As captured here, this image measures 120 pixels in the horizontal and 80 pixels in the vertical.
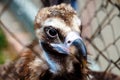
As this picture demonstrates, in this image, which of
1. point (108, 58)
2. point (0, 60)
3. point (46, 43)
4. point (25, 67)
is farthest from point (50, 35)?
point (0, 60)

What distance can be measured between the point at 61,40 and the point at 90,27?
1467 millimetres

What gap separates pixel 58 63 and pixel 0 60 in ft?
4.55

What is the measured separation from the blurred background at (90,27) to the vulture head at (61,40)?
784 millimetres

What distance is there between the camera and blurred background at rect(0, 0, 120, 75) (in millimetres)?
3973

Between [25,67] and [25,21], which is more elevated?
[25,21]

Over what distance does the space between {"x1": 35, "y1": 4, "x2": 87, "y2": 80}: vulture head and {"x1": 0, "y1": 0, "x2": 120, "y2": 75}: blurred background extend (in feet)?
2.57

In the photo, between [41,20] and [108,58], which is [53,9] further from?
[108,58]

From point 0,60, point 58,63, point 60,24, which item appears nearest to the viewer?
point 60,24

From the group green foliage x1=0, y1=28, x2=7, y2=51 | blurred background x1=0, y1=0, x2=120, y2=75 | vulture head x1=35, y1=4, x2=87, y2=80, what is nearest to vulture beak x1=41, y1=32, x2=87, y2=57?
vulture head x1=35, y1=4, x2=87, y2=80

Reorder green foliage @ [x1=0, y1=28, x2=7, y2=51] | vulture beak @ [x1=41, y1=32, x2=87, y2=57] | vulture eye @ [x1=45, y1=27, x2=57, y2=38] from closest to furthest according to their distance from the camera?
vulture beak @ [x1=41, y1=32, x2=87, y2=57]
vulture eye @ [x1=45, y1=27, x2=57, y2=38]
green foliage @ [x1=0, y1=28, x2=7, y2=51]

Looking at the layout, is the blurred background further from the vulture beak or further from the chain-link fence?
the vulture beak

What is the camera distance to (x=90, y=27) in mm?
4301

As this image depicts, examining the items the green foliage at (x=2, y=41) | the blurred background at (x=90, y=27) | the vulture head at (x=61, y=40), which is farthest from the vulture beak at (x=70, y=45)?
the green foliage at (x=2, y=41)

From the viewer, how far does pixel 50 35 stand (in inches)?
114
